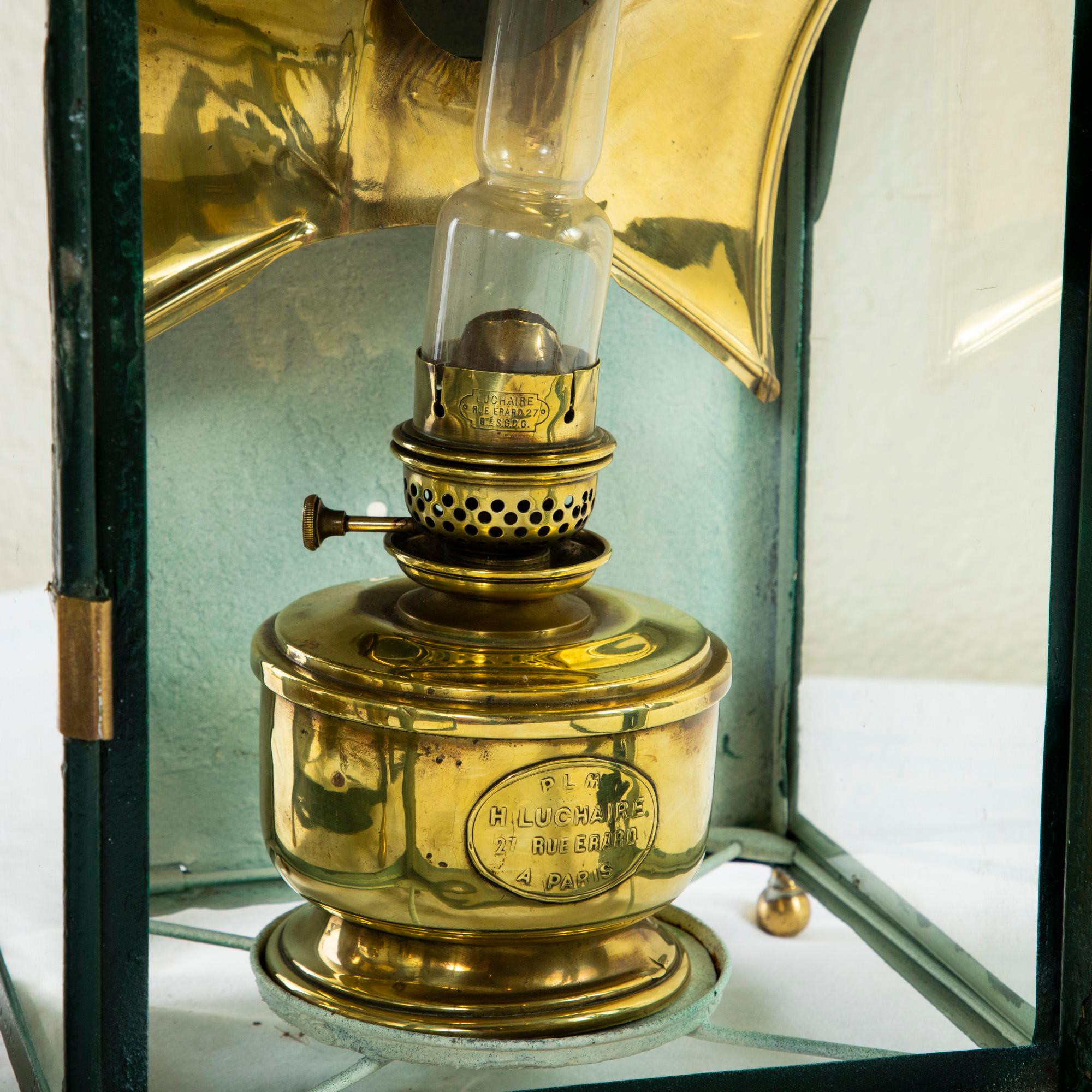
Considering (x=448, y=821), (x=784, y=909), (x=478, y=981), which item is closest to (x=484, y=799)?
(x=448, y=821)

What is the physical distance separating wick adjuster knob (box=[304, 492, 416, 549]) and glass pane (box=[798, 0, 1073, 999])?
0.41m

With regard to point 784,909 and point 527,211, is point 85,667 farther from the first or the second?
point 784,909

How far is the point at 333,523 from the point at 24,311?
245 millimetres

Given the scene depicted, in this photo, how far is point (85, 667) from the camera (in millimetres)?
684

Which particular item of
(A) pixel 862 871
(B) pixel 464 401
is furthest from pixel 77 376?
(A) pixel 862 871

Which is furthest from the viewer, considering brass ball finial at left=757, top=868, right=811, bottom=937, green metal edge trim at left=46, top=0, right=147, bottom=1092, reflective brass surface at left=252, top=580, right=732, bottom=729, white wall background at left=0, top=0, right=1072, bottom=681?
brass ball finial at left=757, top=868, right=811, bottom=937

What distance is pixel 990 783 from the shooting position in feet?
3.46

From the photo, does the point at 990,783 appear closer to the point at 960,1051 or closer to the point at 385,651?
the point at 960,1051

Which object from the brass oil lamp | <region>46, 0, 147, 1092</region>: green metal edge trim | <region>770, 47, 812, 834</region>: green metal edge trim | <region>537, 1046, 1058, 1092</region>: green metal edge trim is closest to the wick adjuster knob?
the brass oil lamp

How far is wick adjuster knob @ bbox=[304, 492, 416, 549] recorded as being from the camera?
90 cm

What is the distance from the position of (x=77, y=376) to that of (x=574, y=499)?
320 millimetres

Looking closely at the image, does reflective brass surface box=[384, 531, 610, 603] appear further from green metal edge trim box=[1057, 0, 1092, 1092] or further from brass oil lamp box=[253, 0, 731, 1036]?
green metal edge trim box=[1057, 0, 1092, 1092]

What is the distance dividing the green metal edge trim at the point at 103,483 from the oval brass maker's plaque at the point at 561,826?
0.63ft

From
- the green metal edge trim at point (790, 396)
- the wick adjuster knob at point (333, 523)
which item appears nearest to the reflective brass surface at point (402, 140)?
the green metal edge trim at point (790, 396)
